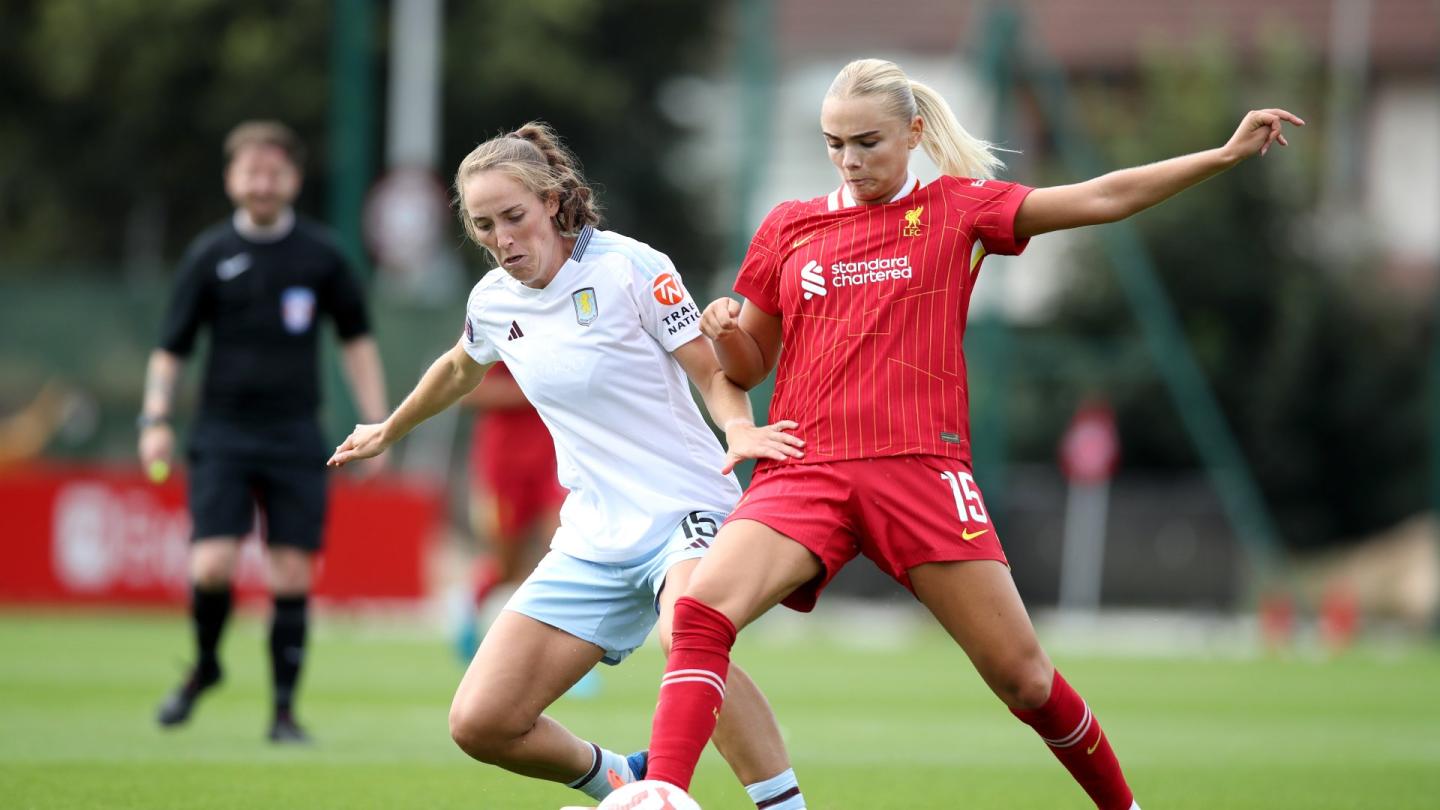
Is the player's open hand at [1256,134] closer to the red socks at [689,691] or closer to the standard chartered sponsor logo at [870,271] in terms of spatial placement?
the standard chartered sponsor logo at [870,271]

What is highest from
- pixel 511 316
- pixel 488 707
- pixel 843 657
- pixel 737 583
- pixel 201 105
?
pixel 201 105

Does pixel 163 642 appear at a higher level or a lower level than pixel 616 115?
lower

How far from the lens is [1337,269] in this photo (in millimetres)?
27797

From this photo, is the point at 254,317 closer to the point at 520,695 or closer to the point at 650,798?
the point at 520,695

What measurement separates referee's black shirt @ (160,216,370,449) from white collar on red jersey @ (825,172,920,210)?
393 centimetres

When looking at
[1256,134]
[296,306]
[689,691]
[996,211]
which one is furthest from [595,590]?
[296,306]

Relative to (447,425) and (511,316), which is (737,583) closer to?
(511,316)

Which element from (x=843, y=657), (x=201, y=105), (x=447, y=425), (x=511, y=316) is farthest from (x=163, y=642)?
(x=201, y=105)

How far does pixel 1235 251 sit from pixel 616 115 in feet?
31.6

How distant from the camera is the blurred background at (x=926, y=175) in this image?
2070 cm

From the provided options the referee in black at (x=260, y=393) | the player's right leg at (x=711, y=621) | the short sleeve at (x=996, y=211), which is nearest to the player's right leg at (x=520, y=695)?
the player's right leg at (x=711, y=621)

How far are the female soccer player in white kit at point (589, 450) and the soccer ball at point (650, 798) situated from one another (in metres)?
0.66

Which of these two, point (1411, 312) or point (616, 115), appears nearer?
point (1411, 312)

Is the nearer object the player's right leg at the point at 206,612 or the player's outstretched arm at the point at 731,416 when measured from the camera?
the player's outstretched arm at the point at 731,416
